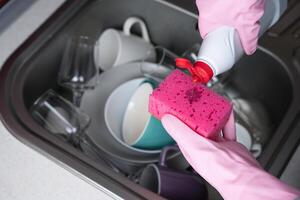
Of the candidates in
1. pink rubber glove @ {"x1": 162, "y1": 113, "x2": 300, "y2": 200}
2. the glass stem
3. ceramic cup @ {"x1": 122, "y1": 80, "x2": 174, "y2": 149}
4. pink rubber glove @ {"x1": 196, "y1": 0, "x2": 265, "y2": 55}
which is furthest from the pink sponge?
the glass stem

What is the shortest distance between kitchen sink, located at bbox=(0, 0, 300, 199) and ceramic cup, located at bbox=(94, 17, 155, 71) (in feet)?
0.12

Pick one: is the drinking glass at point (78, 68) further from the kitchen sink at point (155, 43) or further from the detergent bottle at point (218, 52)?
the detergent bottle at point (218, 52)

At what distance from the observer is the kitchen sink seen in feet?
2.50

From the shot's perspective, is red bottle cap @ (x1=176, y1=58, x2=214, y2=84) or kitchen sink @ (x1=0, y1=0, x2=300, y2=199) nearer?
red bottle cap @ (x1=176, y1=58, x2=214, y2=84)

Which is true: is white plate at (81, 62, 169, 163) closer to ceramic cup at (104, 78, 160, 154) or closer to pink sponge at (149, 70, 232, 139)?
ceramic cup at (104, 78, 160, 154)

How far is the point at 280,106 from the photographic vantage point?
38.3 inches

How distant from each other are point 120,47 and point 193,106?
0.38 meters

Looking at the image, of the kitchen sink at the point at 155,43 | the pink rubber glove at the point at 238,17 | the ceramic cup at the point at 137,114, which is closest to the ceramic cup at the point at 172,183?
the kitchen sink at the point at 155,43

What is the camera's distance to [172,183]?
0.74 m

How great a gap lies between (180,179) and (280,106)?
0.36 meters

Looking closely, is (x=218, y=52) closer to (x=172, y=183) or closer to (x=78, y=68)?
(x=172, y=183)

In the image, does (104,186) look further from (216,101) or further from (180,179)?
(216,101)

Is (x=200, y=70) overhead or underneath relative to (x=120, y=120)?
overhead

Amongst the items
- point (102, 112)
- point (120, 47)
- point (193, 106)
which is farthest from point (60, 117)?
point (193, 106)
